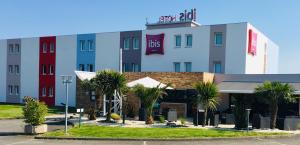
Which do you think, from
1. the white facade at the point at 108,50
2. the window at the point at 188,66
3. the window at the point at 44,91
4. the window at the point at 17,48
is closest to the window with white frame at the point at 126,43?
the white facade at the point at 108,50

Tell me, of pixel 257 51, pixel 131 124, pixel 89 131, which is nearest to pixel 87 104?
pixel 131 124

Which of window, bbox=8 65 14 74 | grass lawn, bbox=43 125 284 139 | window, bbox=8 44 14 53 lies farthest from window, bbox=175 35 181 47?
window, bbox=8 65 14 74

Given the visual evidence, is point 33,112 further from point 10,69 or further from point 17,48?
point 10,69

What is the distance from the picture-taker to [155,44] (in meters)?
43.2

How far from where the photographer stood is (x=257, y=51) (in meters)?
43.1

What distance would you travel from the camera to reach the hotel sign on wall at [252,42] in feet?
128

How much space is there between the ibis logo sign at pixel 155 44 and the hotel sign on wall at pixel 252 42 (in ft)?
30.2

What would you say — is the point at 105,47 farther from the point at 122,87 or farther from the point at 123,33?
the point at 122,87

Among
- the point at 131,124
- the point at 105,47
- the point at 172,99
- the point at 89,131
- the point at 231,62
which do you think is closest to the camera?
the point at 89,131

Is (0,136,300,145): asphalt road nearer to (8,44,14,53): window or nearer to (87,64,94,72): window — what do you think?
(87,64,94,72): window

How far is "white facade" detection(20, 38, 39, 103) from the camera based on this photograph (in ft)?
169

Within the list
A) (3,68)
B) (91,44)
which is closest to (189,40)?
(91,44)

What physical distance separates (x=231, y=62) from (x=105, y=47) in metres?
15.4

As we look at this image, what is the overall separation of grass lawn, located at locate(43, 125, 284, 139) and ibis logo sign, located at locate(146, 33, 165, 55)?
1991 cm
